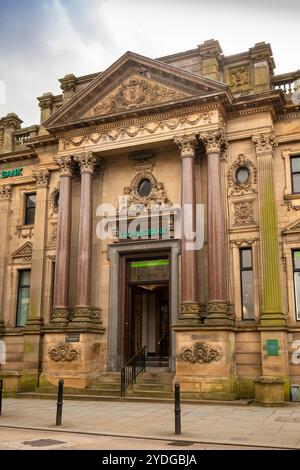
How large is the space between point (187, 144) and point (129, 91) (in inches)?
144

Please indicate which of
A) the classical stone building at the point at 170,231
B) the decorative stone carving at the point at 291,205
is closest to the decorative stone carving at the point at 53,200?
the classical stone building at the point at 170,231

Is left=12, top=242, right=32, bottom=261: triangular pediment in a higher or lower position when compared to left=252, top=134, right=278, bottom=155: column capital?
lower

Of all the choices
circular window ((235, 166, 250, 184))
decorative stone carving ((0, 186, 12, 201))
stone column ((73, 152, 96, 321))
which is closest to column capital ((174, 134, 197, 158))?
circular window ((235, 166, 250, 184))

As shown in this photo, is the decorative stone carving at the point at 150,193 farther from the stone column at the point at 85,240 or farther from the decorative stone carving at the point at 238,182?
the decorative stone carving at the point at 238,182

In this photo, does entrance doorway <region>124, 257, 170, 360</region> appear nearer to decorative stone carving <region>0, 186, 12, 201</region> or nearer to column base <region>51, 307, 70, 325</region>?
column base <region>51, 307, 70, 325</region>

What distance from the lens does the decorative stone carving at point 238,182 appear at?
18688mm

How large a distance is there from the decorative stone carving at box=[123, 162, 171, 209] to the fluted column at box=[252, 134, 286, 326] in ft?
12.5

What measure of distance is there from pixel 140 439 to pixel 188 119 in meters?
12.5

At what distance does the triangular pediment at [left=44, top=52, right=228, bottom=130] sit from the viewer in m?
19.1

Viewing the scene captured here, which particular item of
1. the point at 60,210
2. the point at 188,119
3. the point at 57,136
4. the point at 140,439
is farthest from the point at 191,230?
the point at 140,439

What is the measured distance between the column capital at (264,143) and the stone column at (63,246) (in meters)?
7.62

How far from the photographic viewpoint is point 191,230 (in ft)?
60.0

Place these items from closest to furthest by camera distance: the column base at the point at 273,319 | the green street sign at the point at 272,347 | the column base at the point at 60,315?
the green street sign at the point at 272,347 < the column base at the point at 273,319 < the column base at the point at 60,315

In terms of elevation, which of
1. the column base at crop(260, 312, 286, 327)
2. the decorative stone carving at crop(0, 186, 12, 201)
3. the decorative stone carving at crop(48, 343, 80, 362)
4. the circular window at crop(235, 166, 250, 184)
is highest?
the decorative stone carving at crop(0, 186, 12, 201)
